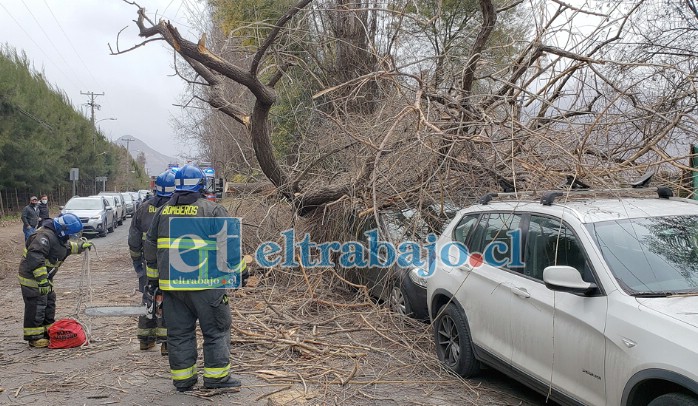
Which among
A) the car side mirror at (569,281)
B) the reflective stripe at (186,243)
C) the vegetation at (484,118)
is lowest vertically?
the car side mirror at (569,281)

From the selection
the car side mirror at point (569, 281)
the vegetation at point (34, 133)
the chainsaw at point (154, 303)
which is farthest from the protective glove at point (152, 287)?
the vegetation at point (34, 133)

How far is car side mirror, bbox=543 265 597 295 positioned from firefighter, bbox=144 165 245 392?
2.56 metres

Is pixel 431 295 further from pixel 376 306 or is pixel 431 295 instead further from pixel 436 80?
pixel 436 80

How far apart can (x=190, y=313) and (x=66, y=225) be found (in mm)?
2281

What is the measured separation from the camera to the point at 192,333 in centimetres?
475

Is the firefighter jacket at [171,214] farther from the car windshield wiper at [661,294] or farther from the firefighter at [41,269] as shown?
the car windshield wiper at [661,294]

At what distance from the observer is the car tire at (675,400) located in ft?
9.12

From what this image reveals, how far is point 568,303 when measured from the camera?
368 centimetres

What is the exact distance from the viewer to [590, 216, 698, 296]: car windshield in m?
3.41

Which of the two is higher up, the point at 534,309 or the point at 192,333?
the point at 534,309

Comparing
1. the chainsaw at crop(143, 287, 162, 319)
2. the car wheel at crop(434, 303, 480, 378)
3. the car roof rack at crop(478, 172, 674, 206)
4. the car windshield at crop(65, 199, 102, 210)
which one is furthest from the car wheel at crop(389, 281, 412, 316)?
the car windshield at crop(65, 199, 102, 210)

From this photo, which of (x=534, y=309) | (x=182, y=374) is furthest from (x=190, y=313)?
(x=534, y=309)

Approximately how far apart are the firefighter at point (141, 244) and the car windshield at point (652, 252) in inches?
158

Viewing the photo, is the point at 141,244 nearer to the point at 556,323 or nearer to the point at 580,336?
the point at 556,323
